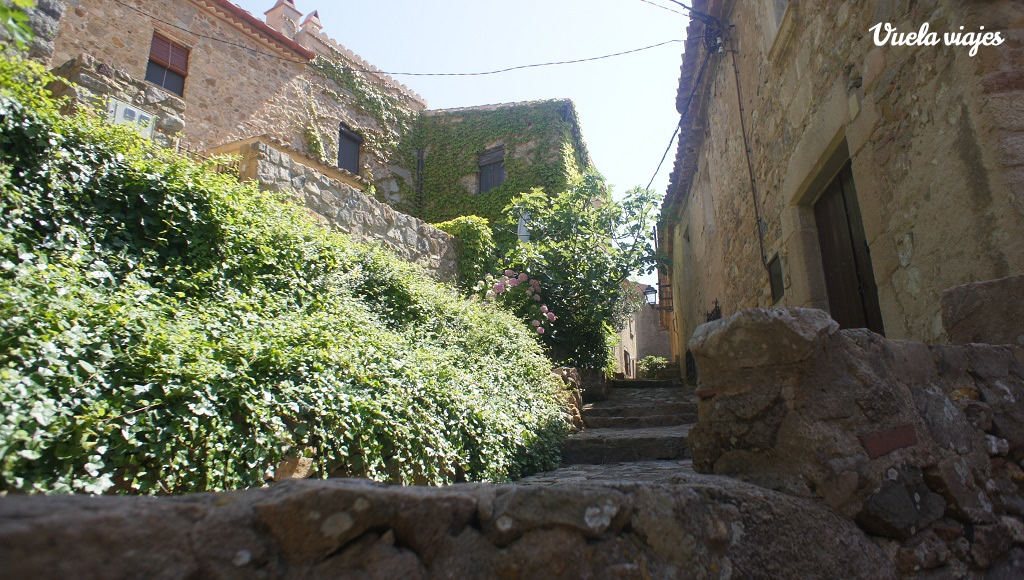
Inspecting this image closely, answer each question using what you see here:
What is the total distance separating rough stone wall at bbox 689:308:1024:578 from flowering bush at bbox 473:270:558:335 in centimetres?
546

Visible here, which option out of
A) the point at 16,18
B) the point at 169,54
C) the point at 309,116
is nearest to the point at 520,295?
the point at 16,18

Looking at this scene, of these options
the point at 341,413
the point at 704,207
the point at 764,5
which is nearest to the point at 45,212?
the point at 341,413

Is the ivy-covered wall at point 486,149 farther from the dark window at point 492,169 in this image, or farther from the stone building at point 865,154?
the stone building at point 865,154

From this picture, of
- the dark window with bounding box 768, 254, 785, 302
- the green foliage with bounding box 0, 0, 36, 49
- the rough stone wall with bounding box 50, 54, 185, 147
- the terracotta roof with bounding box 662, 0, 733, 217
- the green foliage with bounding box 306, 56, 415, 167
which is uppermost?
the green foliage with bounding box 306, 56, 415, 167

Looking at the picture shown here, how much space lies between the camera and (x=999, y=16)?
2.63 meters

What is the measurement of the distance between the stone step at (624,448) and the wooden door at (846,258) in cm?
148

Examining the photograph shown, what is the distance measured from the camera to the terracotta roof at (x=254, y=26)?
11.4 meters

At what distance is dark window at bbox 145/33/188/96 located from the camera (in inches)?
411

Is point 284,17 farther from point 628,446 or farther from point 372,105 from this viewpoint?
point 628,446

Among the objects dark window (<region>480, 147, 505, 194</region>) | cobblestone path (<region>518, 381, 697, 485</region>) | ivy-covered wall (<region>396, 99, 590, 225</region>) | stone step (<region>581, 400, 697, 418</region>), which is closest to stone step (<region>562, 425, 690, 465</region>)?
cobblestone path (<region>518, 381, 697, 485</region>)

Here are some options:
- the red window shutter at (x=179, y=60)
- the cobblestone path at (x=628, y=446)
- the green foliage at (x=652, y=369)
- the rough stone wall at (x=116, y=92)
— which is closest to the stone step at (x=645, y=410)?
the cobblestone path at (x=628, y=446)

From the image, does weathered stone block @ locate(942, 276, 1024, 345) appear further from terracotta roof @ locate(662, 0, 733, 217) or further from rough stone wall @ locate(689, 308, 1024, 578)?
terracotta roof @ locate(662, 0, 733, 217)

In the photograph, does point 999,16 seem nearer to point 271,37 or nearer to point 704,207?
point 704,207

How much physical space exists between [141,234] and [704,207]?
290 inches
